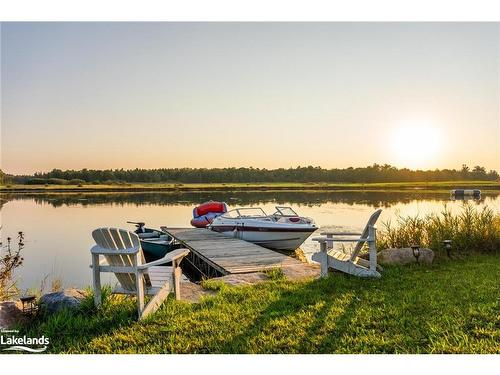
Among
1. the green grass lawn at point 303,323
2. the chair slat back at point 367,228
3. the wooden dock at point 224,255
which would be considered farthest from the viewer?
the wooden dock at point 224,255

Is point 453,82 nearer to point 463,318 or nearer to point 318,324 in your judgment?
point 463,318

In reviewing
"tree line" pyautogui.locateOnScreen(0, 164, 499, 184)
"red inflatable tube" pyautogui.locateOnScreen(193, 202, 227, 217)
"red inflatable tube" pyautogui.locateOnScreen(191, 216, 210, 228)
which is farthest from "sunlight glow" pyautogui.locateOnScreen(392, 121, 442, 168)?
"tree line" pyautogui.locateOnScreen(0, 164, 499, 184)

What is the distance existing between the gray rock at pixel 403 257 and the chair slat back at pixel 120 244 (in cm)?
433

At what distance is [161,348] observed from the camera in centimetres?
391

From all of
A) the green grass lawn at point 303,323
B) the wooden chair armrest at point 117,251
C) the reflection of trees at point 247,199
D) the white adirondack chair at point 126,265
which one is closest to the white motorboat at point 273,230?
the green grass lawn at point 303,323

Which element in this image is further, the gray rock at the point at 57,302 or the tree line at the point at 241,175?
the tree line at the point at 241,175

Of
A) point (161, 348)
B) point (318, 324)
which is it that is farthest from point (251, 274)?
point (161, 348)

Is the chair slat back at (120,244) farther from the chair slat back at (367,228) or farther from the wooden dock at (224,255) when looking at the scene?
the chair slat back at (367,228)

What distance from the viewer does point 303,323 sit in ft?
14.4

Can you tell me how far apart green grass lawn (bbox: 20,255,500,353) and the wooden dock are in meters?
2.36

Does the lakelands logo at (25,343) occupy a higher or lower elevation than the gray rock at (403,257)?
lower

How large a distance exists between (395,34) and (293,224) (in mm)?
7575

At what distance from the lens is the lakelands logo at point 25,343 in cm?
408

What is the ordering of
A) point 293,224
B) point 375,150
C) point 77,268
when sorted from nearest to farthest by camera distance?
point 375,150 → point 77,268 → point 293,224
